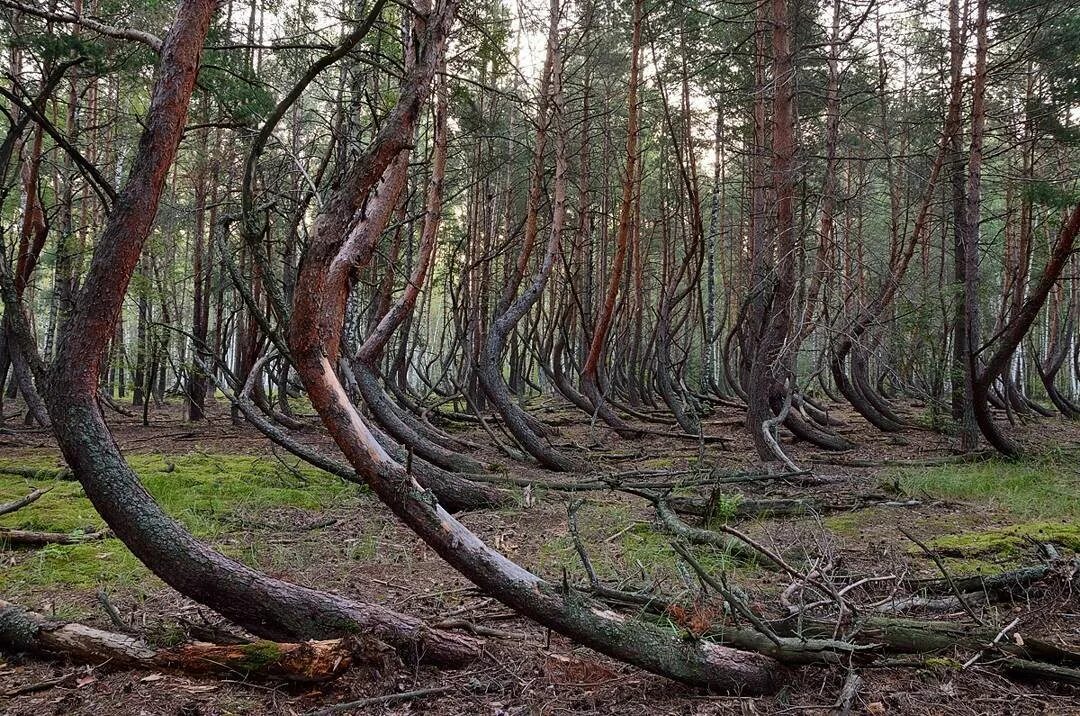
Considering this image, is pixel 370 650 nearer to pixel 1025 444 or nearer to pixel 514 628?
pixel 514 628

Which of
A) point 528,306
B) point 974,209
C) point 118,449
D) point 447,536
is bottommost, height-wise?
point 447,536

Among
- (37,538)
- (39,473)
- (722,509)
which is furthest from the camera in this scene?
(39,473)

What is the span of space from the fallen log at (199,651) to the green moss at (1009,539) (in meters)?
3.75

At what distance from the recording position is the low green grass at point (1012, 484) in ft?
18.9

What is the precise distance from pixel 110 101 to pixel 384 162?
14.8m

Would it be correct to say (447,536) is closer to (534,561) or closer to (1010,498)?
(534,561)

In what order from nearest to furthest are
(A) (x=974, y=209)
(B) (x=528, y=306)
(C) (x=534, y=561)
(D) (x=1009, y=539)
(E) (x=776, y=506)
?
(D) (x=1009, y=539)
(C) (x=534, y=561)
(E) (x=776, y=506)
(A) (x=974, y=209)
(B) (x=528, y=306)

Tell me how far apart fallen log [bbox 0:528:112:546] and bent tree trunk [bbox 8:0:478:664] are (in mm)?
2558

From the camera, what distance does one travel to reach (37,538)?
185 inches

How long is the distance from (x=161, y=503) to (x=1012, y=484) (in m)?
8.12

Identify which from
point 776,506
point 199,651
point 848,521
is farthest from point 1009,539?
point 199,651

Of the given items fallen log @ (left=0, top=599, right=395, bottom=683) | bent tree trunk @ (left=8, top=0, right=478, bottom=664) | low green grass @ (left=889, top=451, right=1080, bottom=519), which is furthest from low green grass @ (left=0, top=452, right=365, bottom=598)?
low green grass @ (left=889, top=451, right=1080, bottom=519)

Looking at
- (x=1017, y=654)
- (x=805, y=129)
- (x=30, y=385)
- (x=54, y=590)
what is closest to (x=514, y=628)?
(x=1017, y=654)

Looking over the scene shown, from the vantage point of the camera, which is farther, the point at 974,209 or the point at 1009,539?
the point at 974,209
